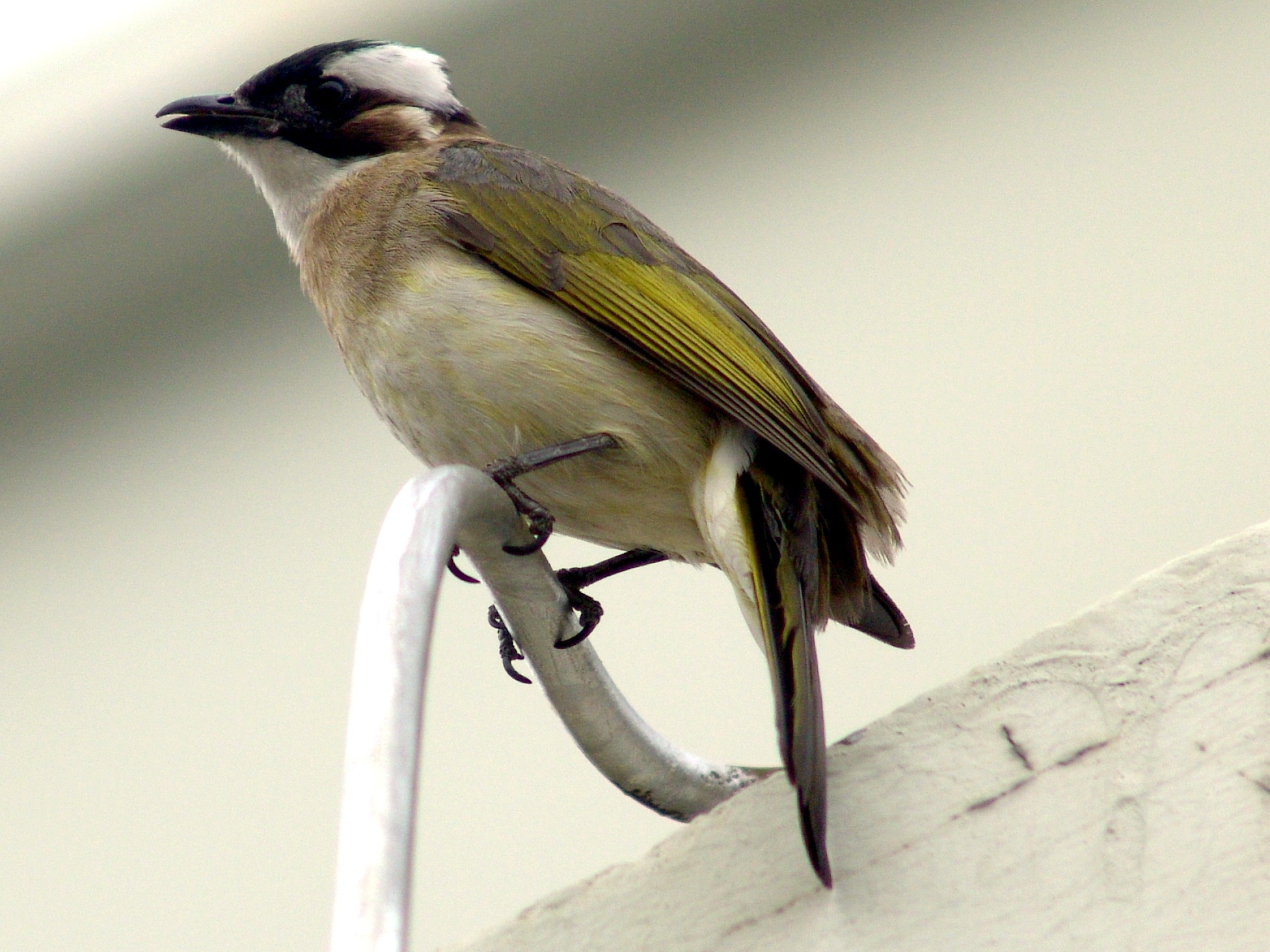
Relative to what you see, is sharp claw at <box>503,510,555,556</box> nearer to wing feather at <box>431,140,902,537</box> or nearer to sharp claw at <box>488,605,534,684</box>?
sharp claw at <box>488,605,534,684</box>

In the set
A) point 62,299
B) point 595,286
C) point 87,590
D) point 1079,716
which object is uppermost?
point 595,286

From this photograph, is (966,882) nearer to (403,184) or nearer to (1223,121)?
(403,184)

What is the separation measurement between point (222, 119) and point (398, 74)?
0.38m

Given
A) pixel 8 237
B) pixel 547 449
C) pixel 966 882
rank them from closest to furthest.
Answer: pixel 966 882 → pixel 547 449 → pixel 8 237

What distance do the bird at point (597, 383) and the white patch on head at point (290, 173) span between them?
0.11m

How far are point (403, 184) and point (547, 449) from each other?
2.30ft

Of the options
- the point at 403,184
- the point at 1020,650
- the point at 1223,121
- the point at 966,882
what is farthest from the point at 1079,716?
the point at 1223,121

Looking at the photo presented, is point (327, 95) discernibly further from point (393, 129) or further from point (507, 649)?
point (507, 649)

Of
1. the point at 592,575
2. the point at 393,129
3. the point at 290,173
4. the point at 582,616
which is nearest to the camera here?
the point at 582,616

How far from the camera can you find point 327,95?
3182mm

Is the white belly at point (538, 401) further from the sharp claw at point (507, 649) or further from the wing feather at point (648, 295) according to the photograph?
the sharp claw at point (507, 649)

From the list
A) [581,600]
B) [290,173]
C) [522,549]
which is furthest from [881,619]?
[290,173]

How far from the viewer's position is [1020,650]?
5.81 feet

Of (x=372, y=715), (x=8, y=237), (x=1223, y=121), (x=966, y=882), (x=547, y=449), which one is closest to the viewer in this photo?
(x=372, y=715)
